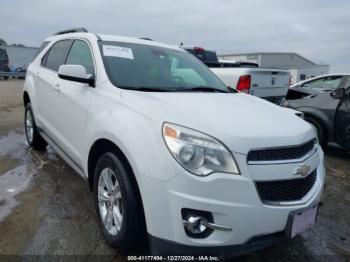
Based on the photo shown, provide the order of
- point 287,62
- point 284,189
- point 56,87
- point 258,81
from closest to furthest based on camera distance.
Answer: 1. point 284,189
2. point 56,87
3. point 258,81
4. point 287,62

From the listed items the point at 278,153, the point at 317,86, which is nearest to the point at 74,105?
the point at 278,153

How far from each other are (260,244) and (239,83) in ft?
14.3

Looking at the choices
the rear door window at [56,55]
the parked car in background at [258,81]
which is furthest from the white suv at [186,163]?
the parked car in background at [258,81]

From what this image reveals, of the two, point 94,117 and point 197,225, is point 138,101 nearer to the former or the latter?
point 94,117

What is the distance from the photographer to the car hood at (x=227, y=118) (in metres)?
2.14

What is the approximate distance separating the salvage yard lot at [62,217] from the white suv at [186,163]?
39cm

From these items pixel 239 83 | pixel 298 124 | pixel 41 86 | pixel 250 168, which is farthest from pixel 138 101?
pixel 239 83

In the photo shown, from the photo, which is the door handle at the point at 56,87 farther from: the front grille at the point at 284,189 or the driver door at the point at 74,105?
the front grille at the point at 284,189

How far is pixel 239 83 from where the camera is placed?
20.2 feet

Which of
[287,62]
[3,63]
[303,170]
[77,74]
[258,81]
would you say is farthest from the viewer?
[287,62]

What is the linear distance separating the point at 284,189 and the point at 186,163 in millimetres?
687

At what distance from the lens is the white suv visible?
202 cm

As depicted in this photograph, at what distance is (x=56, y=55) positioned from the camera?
14.2 ft

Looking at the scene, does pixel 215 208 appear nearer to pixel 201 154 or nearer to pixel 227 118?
pixel 201 154
